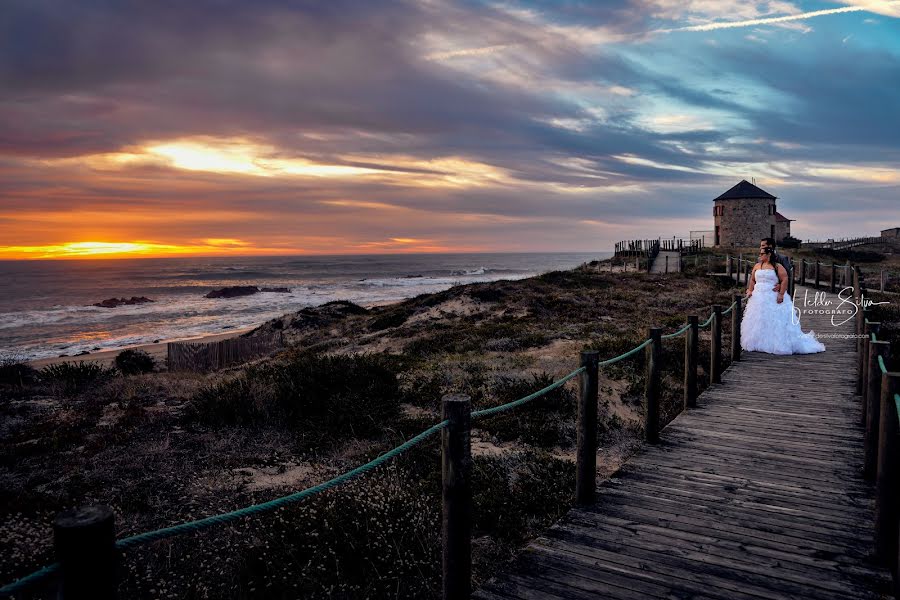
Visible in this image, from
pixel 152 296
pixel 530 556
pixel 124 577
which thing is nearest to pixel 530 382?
pixel 530 556

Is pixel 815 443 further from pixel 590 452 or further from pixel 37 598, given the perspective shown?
pixel 37 598

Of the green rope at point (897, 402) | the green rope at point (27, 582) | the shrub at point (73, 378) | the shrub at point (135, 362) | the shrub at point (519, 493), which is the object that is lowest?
the shrub at point (135, 362)

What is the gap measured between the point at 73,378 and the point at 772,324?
15.9 meters

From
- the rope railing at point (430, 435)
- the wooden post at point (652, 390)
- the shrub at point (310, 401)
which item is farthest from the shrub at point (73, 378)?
the wooden post at point (652, 390)

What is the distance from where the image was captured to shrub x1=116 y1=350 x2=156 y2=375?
1861 centimetres

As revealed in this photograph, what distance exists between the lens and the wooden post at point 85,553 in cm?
194

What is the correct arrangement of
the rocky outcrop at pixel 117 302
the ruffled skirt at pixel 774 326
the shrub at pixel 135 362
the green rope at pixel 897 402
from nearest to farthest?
the green rope at pixel 897 402
the ruffled skirt at pixel 774 326
the shrub at pixel 135 362
the rocky outcrop at pixel 117 302

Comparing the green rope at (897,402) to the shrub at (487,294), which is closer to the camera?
the green rope at (897,402)

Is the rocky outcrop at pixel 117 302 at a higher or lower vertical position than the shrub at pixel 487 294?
lower

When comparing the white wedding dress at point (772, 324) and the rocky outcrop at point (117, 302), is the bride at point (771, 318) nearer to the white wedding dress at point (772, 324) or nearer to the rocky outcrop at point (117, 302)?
the white wedding dress at point (772, 324)

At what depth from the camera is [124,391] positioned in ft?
39.0

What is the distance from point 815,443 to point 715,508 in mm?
2562

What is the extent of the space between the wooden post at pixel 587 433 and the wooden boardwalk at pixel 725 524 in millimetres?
162
